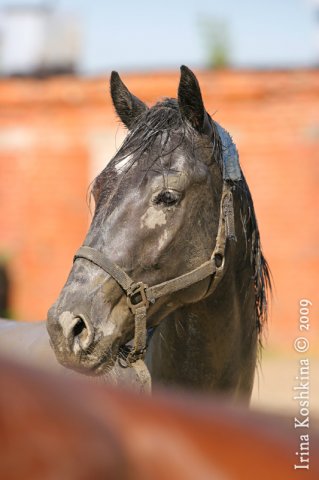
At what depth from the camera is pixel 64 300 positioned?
283 centimetres

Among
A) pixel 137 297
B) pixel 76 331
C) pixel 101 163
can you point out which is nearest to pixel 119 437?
pixel 76 331

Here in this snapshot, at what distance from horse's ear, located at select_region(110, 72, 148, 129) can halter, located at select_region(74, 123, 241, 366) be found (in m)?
0.39

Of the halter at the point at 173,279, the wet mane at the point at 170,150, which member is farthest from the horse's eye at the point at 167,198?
the halter at the point at 173,279

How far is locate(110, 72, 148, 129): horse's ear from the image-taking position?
348cm

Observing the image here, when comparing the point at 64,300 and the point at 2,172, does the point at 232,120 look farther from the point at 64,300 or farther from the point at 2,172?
the point at 64,300

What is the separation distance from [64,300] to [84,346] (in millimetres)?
159

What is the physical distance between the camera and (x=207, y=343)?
3.26 m

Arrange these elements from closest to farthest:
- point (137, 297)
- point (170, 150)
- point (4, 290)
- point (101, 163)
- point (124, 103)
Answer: point (137, 297), point (170, 150), point (124, 103), point (101, 163), point (4, 290)

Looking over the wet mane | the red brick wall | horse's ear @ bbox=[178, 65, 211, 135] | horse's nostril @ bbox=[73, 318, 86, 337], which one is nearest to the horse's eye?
the wet mane

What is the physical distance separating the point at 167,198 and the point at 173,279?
28cm

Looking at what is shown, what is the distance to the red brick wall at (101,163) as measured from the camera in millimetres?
12484

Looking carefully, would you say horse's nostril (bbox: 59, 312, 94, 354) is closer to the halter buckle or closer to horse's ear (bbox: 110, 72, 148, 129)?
the halter buckle

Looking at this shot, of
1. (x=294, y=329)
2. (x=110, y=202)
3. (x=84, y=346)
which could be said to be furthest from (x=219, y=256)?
(x=294, y=329)

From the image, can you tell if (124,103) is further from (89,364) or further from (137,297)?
(89,364)
